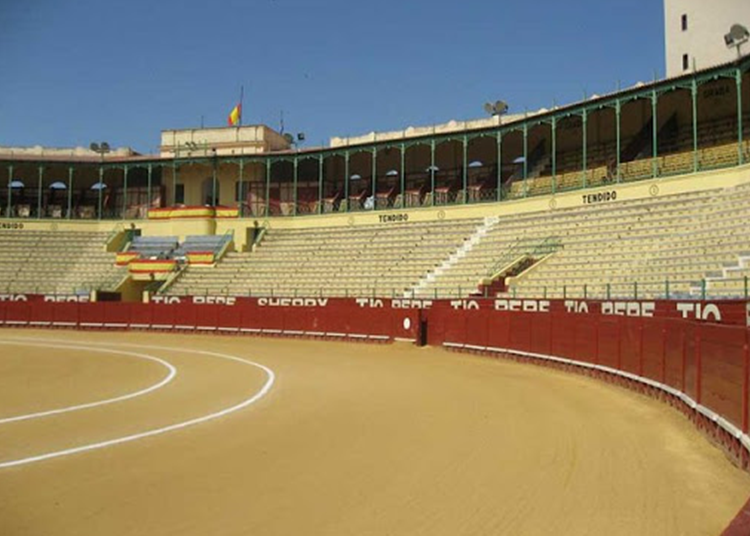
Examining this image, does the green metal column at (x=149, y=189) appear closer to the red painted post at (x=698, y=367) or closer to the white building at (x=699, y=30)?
the white building at (x=699, y=30)

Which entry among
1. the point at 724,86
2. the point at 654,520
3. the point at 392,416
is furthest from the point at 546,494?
the point at 724,86

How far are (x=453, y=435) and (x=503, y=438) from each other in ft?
2.06

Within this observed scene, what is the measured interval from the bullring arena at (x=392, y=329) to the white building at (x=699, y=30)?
0.99 meters

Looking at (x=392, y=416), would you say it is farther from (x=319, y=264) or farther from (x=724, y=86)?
(x=319, y=264)

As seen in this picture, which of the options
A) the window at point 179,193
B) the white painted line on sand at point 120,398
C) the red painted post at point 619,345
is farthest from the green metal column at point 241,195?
the red painted post at point 619,345

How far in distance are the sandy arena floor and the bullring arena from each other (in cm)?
4

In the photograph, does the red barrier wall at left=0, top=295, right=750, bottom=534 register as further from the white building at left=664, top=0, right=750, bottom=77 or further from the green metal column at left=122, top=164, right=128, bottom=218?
the white building at left=664, top=0, right=750, bottom=77

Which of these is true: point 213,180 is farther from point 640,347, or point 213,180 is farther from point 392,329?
point 640,347

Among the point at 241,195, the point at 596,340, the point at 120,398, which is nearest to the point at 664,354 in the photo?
the point at 596,340

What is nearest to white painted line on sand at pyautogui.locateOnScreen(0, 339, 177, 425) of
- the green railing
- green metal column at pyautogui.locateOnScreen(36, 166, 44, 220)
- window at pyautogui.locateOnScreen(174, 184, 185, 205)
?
the green railing

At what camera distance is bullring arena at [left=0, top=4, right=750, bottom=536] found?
6.35 meters

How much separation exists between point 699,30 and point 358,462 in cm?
3526

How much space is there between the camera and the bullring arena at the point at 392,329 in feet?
20.8

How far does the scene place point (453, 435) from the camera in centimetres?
904
